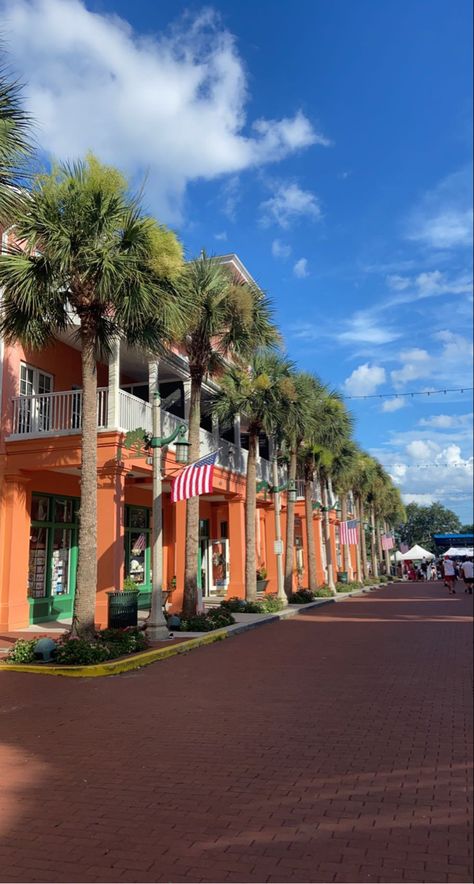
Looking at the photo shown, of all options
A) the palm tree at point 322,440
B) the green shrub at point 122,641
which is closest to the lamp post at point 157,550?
the green shrub at point 122,641

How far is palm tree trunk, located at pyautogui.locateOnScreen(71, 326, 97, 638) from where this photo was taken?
10578 mm

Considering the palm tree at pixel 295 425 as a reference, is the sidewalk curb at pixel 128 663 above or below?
below

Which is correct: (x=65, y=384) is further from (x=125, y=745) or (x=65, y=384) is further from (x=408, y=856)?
(x=408, y=856)

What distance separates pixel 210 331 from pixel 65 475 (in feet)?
18.6

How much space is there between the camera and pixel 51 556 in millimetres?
16312

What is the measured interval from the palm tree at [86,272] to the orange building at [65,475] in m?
3.05

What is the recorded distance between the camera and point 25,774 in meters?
5.28

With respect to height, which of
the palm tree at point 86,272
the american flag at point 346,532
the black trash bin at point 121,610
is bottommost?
the black trash bin at point 121,610

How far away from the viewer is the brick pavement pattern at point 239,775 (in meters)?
3.75

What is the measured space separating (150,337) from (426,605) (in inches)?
656

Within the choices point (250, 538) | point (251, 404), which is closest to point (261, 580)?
point (250, 538)

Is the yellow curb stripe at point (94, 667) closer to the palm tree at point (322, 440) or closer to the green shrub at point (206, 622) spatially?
the green shrub at point (206, 622)

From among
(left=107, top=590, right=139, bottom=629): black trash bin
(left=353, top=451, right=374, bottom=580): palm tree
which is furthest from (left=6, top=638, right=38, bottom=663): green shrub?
(left=353, top=451, right=374, bottom=580): palm tree

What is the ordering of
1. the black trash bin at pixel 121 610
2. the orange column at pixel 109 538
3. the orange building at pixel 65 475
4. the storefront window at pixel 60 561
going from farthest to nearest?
the storefront window at pixel 60 561, the orange building at pixel 65 475, the orange column at pixel 109 538, the black trash bin at pixel 121 610
